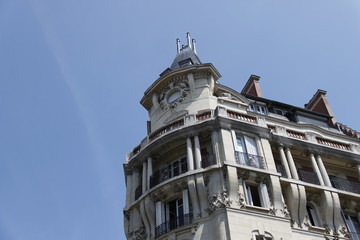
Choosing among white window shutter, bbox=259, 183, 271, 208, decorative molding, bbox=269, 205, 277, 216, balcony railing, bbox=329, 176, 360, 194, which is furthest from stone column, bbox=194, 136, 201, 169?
balcony railing, bbox=329, 176, 360, 194

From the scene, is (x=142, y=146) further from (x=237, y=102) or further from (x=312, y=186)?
(x=312, y=186)

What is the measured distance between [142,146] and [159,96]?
14.0ft

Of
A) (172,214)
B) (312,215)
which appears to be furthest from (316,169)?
(172,214)

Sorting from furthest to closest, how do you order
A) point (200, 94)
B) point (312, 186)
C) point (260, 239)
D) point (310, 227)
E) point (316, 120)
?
point (316, 120) < point (200, 94) < point (312, 186) < point (310, 227) < point (260, 239)

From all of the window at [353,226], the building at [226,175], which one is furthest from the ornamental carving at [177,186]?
the window at [353,226]

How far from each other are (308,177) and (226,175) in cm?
505

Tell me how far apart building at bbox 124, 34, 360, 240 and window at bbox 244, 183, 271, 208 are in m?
0.04

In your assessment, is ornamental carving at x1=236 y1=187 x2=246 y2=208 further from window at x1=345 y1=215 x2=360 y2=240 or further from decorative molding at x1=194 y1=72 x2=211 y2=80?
decorative molding at x1=194 y1=72 x2=211 y2=80

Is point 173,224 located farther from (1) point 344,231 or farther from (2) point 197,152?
(1) point 344,231

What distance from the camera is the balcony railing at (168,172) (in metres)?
22.9

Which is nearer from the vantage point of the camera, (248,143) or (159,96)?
(248,143)

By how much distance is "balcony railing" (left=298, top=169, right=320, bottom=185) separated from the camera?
76.3ft

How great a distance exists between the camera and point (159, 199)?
21.9m

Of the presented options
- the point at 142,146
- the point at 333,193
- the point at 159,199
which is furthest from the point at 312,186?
the point at 142,146
